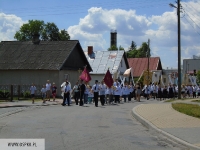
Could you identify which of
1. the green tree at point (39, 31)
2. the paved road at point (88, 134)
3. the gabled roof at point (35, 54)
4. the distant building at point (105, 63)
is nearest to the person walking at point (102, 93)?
the paved road at point (88, 134)

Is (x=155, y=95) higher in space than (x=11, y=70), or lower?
lower

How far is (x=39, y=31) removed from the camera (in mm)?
84562

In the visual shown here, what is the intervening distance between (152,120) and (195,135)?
3970mm

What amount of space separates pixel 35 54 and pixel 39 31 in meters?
43.0

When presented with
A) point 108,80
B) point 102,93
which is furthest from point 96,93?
point 108,80

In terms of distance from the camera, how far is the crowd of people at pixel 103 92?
88.3 ft

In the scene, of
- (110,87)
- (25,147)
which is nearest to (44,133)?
(25,147)

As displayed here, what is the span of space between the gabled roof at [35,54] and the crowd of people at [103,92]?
4669 mm

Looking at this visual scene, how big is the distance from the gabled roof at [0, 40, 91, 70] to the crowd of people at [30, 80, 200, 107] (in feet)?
15.3

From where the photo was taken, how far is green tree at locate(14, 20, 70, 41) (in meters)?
83.6

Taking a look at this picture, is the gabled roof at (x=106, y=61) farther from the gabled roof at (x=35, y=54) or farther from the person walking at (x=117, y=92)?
the person walking at (x=117, y=92)

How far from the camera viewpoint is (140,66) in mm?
73875

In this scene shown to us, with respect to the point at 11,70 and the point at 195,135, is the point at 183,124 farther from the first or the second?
the point at 11,70

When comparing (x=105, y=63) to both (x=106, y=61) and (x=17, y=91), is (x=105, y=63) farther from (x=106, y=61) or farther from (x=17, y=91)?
(x=17, y=91)
